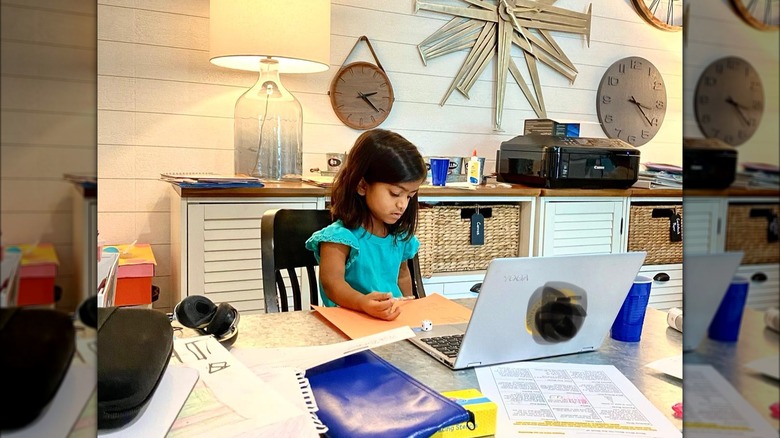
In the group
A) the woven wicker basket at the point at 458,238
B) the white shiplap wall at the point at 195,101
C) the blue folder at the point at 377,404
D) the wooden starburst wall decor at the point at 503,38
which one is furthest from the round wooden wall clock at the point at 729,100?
the wooden starburst wall decor at the point at 503,38

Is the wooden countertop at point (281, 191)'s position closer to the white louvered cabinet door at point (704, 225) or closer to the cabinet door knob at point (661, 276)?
the cabinet door knob at point (661, 276)

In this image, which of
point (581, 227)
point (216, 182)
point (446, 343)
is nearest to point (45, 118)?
point (446, 343)

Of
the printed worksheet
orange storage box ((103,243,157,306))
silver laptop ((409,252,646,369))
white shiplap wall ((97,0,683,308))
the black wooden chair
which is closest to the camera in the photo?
the printed worksheet

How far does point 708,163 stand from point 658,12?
3.53 m

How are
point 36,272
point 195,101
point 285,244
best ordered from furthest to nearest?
point 195,101
point 285,244
point 36,272

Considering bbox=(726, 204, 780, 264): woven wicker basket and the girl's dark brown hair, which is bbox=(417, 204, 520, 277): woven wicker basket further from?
bbox=(726, 204, 780, 264): woven wicker basket

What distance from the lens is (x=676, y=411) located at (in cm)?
69

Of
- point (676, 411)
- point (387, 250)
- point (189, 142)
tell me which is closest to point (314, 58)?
point (189, 142)

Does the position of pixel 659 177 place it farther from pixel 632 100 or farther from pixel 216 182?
pixel 216 182

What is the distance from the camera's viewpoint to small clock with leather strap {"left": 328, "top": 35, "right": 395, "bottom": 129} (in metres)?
2.60

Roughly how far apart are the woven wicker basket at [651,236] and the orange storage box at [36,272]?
305 centimetres

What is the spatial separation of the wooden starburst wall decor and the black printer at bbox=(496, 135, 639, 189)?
245 mm

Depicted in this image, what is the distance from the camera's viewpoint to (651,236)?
9.66ft

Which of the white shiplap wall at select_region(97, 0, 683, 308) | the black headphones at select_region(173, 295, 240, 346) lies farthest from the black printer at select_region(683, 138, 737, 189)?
the white shiplap wall at select_region(97, 0, 683, 308)
